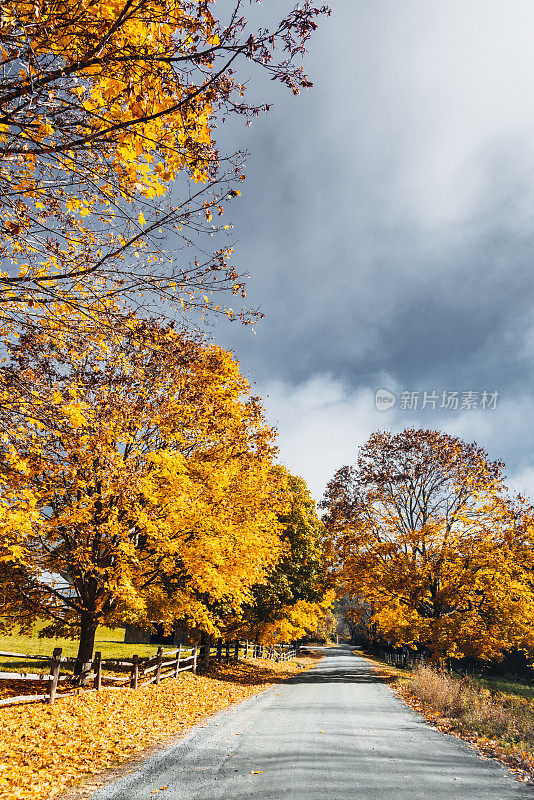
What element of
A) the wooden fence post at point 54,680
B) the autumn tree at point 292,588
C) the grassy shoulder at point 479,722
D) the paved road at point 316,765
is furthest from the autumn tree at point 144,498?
the autumn tree at point 292,588

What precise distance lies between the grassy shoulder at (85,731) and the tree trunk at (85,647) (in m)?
0.68

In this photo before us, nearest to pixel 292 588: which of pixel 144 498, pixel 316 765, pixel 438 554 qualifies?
pixel 438 554

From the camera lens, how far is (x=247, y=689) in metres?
17.2

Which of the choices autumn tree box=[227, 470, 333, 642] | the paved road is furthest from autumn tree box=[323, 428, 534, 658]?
the paved road

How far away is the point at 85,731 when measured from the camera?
8.53 meters

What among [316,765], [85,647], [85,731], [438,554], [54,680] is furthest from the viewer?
[438,554]

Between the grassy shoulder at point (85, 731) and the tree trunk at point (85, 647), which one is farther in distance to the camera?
the tree trunk at point (85, 647)

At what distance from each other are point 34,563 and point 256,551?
232 inches

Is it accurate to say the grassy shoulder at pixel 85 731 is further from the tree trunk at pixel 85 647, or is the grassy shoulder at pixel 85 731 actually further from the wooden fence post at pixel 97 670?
the tree trunk at pixel 85 647

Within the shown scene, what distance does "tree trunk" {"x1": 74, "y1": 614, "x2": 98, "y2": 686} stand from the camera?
1194cm

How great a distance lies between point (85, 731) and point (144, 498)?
4.69 meters

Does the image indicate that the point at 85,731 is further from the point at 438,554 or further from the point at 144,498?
the point at 438,554

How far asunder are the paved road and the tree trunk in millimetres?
3772

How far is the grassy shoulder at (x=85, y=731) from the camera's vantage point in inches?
245
